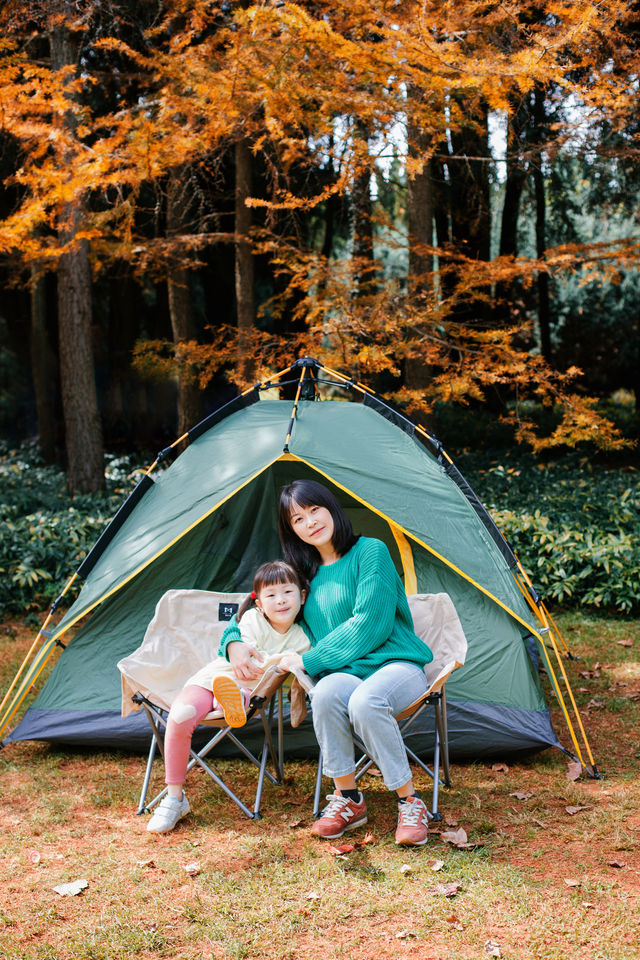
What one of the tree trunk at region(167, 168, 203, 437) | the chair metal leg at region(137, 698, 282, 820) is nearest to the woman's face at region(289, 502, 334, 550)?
the chair metal leg at region(137, 698, 282, 820)

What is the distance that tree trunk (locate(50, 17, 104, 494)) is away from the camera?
7.64m

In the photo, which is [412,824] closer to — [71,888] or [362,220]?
[71,888]

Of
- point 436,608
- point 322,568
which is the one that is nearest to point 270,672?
point 322,568

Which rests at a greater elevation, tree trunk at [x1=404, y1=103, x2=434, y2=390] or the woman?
tree trunk at [x1=404, y1=103, x2=434, y2=390]

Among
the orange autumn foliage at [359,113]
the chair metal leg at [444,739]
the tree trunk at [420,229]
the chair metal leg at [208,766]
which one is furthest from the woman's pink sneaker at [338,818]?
the tree trunk at [420,229]

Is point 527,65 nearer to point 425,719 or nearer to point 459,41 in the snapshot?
point 459,41

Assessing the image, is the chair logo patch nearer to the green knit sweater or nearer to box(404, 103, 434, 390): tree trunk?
the green knit sweater

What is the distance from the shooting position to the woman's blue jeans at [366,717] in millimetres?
2691

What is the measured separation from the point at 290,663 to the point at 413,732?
0.84 m

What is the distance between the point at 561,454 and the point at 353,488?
8.09 meters

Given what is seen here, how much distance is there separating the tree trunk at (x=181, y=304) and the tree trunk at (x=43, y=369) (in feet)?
10.00

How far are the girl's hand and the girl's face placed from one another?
0.25 m

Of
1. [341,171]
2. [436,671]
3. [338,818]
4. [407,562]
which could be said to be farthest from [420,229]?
[338,818]

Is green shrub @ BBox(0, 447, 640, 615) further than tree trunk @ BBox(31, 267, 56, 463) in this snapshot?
No
